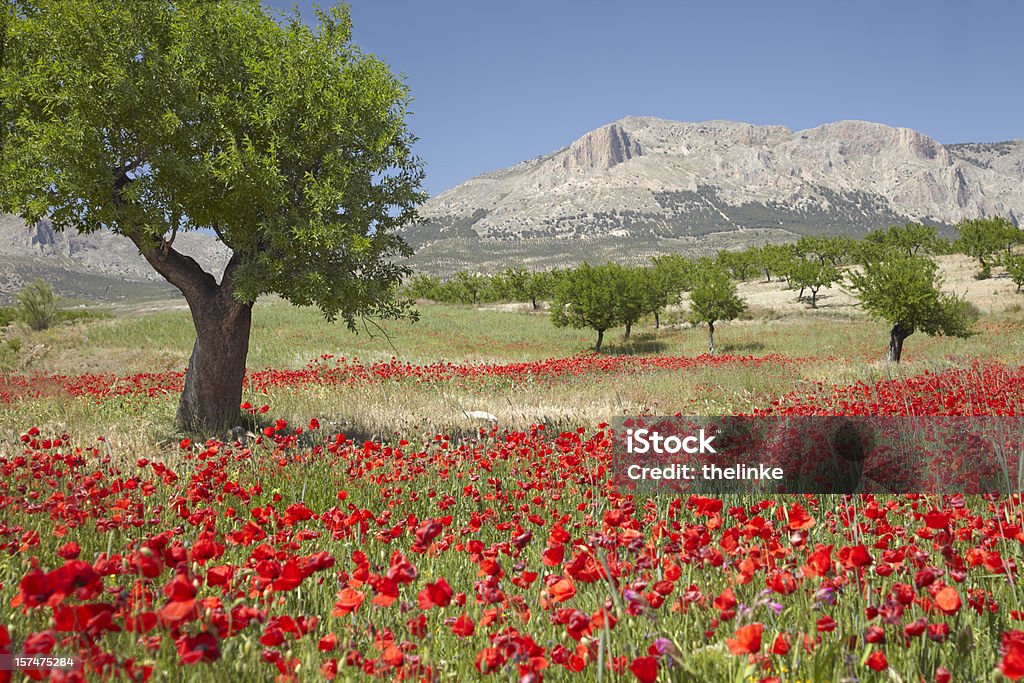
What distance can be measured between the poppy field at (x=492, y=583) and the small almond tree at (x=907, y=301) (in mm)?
22316

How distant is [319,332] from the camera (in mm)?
38000

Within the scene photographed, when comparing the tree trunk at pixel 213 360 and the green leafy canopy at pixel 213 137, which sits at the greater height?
the green leafy canopy at pixel 213 137

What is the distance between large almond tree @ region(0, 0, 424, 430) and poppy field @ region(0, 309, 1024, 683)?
135 inches

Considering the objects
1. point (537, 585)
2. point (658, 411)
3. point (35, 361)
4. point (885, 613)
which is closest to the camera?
point (885, 613)

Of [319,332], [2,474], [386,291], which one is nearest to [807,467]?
[386,291]

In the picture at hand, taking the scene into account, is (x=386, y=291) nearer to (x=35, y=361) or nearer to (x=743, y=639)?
(x=743, y=639)

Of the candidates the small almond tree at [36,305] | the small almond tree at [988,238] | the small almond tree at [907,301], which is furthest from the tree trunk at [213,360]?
the small almond tree at [988,238]

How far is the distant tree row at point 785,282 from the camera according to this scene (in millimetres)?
23922

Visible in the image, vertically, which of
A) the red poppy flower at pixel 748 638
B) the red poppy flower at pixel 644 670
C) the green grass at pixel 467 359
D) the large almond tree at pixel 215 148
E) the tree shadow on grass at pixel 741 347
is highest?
the large almond tree at pixel 215 148

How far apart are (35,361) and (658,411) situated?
2824 centimetres

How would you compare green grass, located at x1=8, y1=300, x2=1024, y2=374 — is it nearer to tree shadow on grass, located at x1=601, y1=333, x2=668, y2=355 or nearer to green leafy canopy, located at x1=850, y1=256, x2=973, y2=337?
tree shadow on grass, located at x1=601, y1=333, x2=668, y2=355

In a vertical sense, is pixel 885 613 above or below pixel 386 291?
below

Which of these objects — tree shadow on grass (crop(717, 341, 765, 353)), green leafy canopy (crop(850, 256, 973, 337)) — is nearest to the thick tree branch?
green leafy canopy (crop(850, 256, 973, 337))

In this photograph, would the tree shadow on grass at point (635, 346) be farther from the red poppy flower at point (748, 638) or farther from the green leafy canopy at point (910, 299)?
the red poppy flower at point (748, 638)
